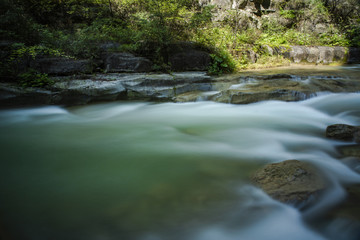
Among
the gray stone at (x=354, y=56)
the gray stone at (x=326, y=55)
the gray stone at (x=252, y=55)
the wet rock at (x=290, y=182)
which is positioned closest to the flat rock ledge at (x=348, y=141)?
the wet rock at (x=290, y=182)

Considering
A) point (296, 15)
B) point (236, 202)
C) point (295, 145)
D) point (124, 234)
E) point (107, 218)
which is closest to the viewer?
point (124, 234)

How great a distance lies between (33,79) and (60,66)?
0.85 meters

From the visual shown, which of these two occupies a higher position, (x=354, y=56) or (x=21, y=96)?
(x=354, y=56)

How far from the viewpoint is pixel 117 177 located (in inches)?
98.9

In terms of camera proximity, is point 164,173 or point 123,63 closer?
point 164,173

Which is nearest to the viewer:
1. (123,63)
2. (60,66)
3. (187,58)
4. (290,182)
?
(290,182)

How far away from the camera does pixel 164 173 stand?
2.61 meters

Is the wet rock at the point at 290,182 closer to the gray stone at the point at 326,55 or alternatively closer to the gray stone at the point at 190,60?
the gray stone at the point at 190,60

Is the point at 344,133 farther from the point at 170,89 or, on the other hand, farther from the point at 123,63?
the point at 123,63

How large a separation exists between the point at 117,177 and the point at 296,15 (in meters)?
18.3

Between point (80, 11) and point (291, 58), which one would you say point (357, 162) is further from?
point (80, 11)

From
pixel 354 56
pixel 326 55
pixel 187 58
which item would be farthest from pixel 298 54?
pixel 187 58

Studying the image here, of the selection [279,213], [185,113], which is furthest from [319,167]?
[185,113]

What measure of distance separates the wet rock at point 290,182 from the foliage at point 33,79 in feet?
18.8
